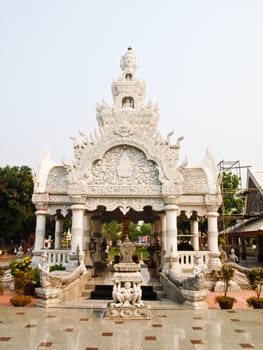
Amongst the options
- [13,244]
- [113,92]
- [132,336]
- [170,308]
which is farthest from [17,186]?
[132,336]

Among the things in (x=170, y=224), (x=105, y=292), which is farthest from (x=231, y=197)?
(x=105, y=292)

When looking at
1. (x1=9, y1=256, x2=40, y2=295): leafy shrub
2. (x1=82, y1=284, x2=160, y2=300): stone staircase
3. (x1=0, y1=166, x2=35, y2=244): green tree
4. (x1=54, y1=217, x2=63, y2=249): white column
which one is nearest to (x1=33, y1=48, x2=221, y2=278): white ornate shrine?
(x1=82, y1=284, x2=160, y2=300): stone staircase

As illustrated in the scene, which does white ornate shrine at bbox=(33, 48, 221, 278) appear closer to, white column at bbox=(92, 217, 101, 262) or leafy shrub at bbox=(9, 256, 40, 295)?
leafy shrub at bbox=(9, 256, 40, 295)

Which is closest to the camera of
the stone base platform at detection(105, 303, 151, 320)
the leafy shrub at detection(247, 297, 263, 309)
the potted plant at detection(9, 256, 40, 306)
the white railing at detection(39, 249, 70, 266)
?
the stone base platform at detection(105, 303, 151, 320)

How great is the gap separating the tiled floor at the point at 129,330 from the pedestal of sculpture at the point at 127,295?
291mm

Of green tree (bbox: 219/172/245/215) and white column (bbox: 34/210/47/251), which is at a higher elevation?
green tree (bbox: 219/172/245/215)

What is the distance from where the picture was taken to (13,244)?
38.4m

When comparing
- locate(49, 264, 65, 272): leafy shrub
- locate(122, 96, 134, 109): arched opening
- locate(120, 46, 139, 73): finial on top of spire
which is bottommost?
locate(49, 264, 65, 272): leafy shrub

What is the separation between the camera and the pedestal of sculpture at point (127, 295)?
311 inches

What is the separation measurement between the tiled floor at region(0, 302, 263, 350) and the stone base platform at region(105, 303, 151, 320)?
20 cm

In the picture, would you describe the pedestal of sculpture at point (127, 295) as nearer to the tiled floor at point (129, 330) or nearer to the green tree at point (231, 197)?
the tiled floor at point (129, 330)

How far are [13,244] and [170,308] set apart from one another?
109ft

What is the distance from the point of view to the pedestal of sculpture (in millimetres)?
7912

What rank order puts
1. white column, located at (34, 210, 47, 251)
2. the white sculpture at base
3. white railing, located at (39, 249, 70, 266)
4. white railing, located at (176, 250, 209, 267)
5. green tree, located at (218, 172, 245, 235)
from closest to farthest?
the white sculpture at base < white railing, located at (176, 250, 209, 267) < white railing, located at (39, 249, 70, 266) < white column, located at (34, 210, 47, 251) < green tree, located at (218, 172, 245, 235)
